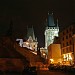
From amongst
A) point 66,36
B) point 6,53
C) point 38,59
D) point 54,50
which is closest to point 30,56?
point 38,59

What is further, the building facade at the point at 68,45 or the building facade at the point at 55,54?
the building facade at the point at 55,54

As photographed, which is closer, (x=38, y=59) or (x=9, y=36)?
(x=9, y=36)

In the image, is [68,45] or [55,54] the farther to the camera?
[55,54]

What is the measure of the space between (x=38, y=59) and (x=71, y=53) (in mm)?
24764

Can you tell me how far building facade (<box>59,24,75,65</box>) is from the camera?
3625 inches

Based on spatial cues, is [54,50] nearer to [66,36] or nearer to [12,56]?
[66,36]

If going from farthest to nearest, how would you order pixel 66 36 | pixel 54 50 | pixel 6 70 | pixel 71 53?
pixel 54 50 → pixel 66 36 → pixel 71 53 → pixel 6 70

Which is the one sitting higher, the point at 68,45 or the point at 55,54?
the point at 68,45

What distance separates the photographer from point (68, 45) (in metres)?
97.4

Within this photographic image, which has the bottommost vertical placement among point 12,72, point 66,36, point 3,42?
point 12,72

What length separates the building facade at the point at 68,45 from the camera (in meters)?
92.1

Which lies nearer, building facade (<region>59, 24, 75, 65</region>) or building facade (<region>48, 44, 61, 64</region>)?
building facade (<region>59, 24, 75, 65</region>)

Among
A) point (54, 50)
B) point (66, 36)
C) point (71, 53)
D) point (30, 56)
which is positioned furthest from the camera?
point (54, 50)

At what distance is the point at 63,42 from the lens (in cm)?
10512
